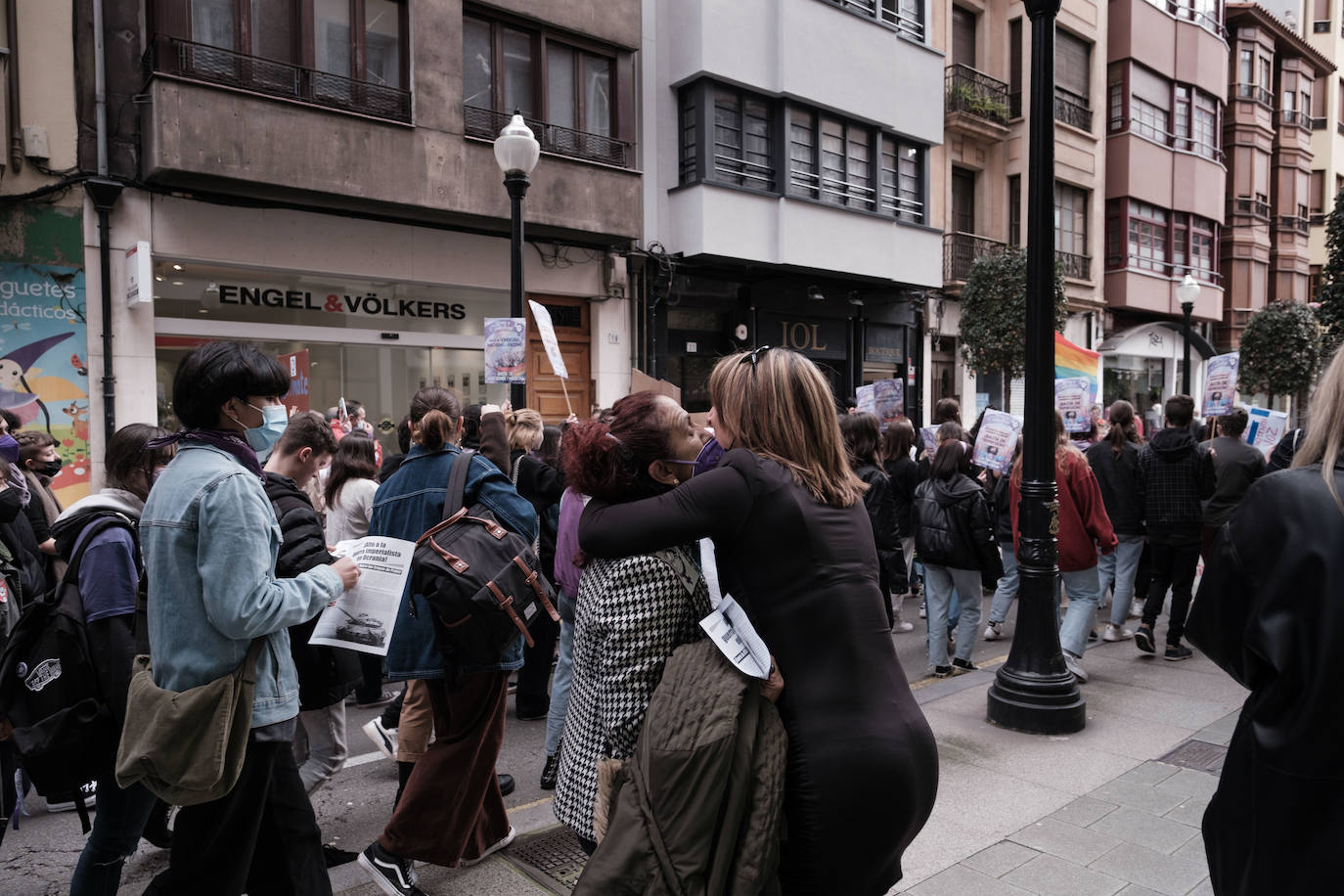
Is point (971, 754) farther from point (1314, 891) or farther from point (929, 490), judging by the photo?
point (1314, 891)

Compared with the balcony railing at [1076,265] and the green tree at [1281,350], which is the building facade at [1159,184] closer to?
the balcony railing at [1076,265]

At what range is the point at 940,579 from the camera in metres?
6.89

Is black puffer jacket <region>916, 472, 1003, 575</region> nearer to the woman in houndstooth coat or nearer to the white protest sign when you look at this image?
the white protest sign

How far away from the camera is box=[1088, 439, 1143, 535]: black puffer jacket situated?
25.8 ft

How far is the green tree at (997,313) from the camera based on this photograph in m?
18.5

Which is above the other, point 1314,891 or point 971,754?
point 1314,891

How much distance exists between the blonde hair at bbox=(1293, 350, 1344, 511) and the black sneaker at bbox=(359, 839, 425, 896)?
3319 millimetres

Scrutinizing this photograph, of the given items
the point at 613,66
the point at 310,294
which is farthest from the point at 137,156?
the point at 613,66

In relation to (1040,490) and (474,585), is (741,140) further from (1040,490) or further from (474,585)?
(474,585)

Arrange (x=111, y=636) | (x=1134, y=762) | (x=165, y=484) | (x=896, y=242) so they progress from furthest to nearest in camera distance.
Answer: (x=896, y=242), (x=1134, y=762), (x=111, y=636), (x=165, y=484)

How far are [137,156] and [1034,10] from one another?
9.72 meters

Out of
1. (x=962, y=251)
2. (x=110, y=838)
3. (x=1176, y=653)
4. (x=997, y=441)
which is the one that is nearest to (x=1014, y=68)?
(x=962, y=251)

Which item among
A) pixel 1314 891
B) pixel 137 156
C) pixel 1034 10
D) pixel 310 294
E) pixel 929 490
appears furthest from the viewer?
pixel 310 294

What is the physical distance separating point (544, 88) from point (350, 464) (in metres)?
9.34
